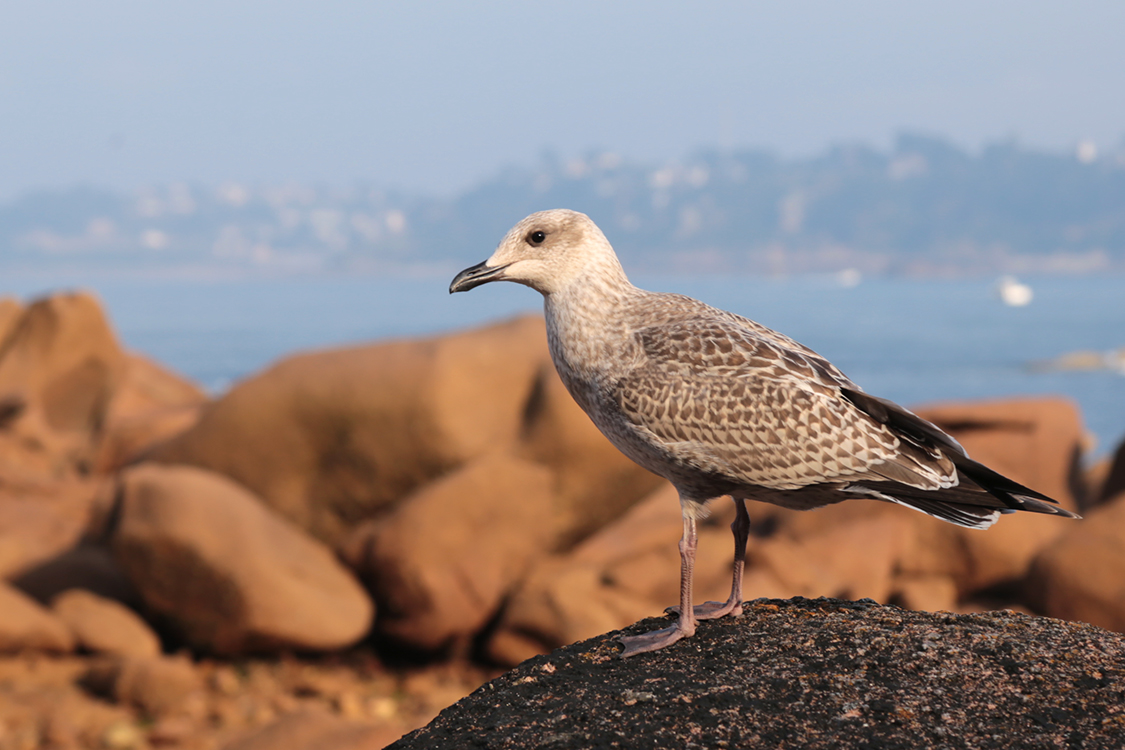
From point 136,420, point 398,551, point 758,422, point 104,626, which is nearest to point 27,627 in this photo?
point 104,626

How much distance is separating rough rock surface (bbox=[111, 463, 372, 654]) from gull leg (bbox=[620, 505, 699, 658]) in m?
8.05

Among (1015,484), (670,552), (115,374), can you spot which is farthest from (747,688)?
(115,374)

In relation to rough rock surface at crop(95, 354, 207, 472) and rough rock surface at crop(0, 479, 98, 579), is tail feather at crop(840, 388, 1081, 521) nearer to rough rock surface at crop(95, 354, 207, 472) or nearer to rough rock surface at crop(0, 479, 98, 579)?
rough rock surface at crop(0, 479, 98, 579)

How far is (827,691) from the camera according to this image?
399 centimetres

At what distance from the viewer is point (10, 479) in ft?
51.9

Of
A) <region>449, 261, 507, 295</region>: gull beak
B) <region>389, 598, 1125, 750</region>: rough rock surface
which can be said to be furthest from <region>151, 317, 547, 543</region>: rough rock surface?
<region>389, 598, 1125, 750</region>: rough rock surface

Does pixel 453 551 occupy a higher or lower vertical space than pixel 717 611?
lower

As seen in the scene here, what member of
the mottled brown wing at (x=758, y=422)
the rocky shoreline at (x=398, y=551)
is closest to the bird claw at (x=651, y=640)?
the mottled brown wing at (x=758, y=422)

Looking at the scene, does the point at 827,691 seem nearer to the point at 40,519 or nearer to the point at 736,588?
the point at 736,588

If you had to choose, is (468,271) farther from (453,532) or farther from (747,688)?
(453,532)

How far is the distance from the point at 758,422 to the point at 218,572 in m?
8.77

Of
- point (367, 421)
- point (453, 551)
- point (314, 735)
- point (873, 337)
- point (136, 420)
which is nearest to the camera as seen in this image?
point (314, 735)

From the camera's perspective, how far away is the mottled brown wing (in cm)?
480

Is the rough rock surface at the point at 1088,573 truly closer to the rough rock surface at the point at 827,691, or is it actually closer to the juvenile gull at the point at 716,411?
the rough rock surface at the point at 827,691
